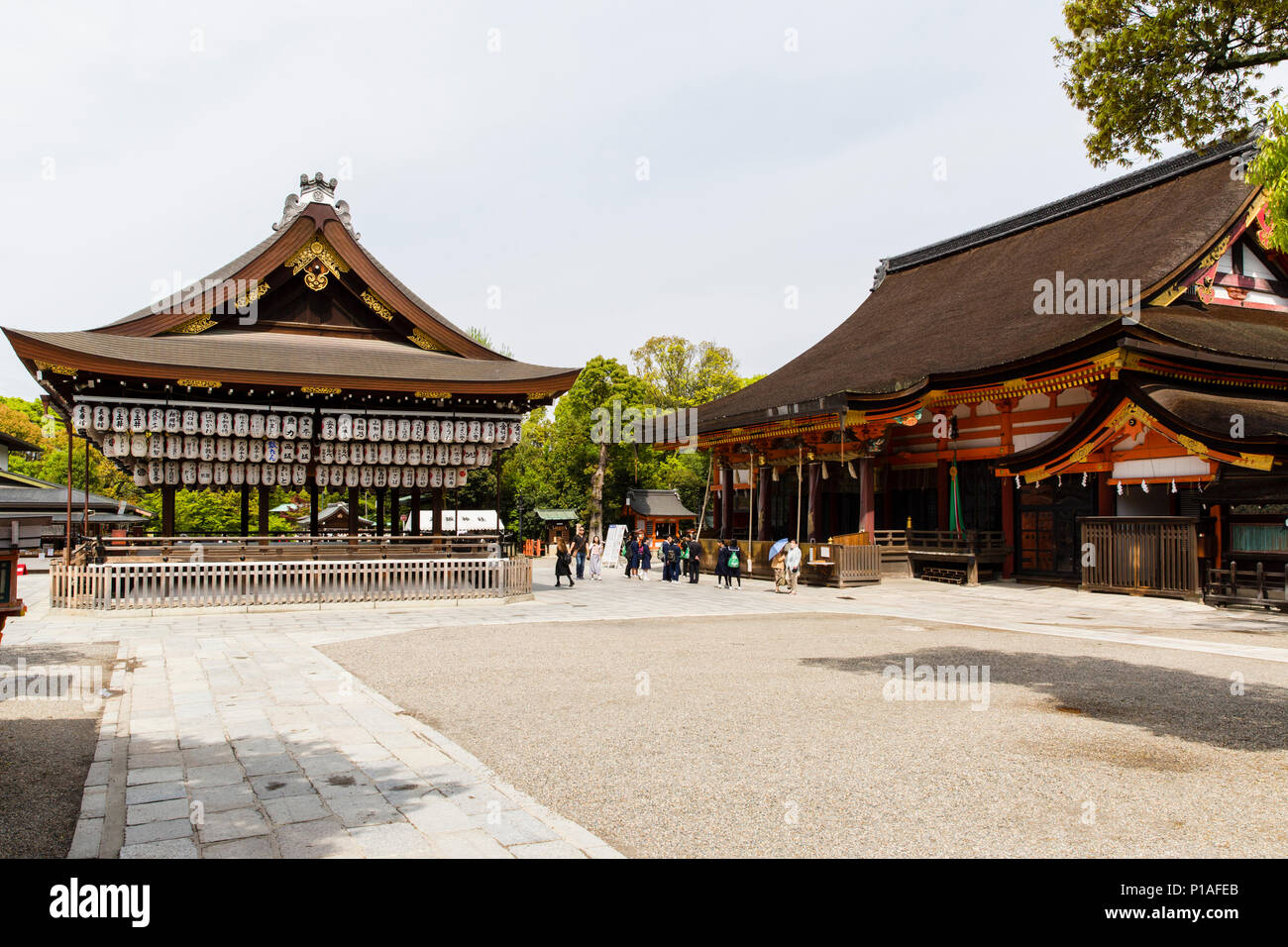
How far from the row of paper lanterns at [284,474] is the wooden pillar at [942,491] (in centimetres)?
1491

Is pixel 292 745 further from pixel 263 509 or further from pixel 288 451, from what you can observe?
pixel 263 509

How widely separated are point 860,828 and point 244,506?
22.6 meters

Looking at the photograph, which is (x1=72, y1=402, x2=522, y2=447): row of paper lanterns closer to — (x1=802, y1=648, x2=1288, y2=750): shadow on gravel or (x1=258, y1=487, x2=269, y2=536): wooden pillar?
(x1=258, y1=487, x2=269, y2=536): wooden pillar

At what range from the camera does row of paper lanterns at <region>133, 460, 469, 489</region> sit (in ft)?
62.1

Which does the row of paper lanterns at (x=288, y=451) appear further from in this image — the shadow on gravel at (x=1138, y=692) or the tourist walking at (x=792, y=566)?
the shadow on gravel at (x=1138, y=692)

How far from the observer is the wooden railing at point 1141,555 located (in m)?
19.0

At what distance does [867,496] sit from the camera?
25844 mm

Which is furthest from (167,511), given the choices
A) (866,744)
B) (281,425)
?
(866,744)

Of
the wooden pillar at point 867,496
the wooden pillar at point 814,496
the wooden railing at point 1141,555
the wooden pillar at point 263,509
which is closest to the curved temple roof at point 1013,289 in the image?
the wooden pillar at point 814,496

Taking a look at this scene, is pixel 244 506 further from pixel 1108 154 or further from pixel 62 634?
pixel 1108 154

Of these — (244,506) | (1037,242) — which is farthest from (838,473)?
(244,506)

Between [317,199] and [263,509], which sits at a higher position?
[317,199]

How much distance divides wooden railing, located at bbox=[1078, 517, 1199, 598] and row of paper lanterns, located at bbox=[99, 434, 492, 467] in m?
15.1

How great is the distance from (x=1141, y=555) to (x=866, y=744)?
53.3 ft
